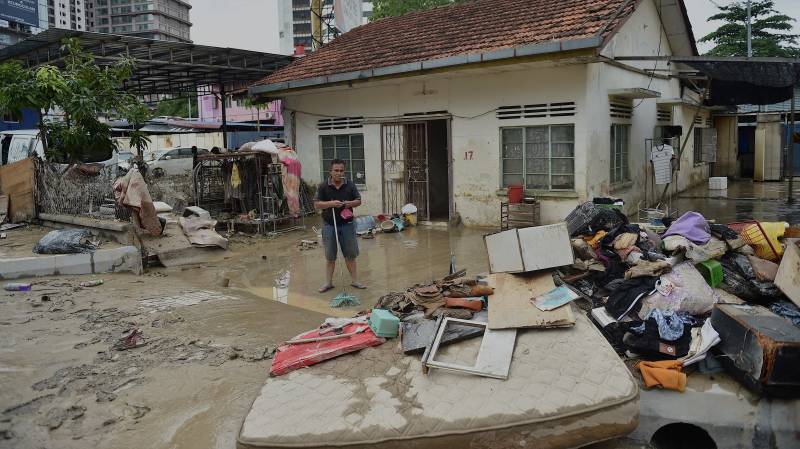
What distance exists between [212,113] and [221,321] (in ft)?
131

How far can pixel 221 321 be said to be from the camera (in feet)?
19.0

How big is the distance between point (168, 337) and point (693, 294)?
4631mm

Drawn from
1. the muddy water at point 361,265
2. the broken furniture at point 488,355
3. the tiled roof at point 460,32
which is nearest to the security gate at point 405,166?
the muddy water at point 361,265

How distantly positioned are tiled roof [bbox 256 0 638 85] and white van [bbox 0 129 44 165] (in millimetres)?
5351

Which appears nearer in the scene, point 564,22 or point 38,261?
point 38,261

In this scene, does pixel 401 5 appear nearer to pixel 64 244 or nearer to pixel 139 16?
pixel 64 244

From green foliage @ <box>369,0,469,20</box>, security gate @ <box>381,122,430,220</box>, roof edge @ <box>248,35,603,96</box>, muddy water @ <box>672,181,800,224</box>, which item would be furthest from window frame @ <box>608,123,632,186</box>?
green foliage @ <box>369,0,469,20</box>

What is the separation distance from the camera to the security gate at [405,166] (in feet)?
39.1

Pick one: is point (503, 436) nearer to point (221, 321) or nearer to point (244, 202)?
point (221, 321)

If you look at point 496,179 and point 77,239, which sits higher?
point 496,179

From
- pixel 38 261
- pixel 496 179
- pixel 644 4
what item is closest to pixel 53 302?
pixel 38 261

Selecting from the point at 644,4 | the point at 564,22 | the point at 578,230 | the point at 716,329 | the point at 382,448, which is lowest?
the point at 382,448

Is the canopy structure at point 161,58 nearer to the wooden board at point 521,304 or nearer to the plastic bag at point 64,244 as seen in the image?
the plastic bag at point 64,244

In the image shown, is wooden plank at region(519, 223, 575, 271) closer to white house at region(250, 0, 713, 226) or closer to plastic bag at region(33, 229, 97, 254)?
white house at region(250, 0, 713, 226)
